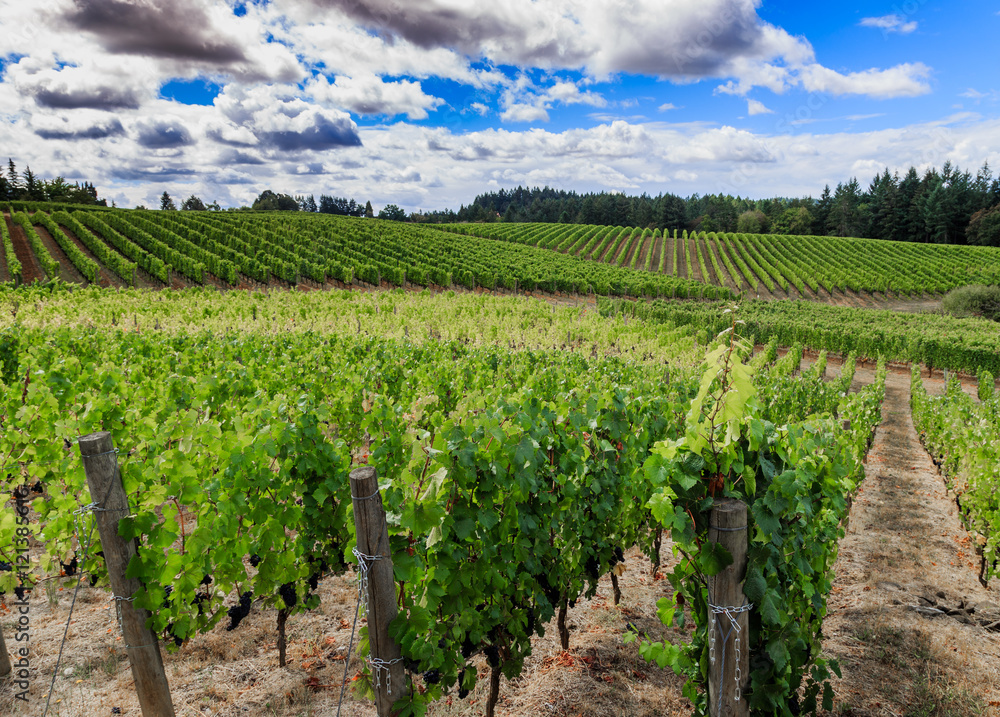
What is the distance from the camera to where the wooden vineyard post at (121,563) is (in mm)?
2557

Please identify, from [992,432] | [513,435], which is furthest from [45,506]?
[992,432]

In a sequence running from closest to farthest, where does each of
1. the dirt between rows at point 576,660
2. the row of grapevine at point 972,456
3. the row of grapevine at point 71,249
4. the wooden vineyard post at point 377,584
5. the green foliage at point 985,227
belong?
the wooden vineyard post at point 377,584 < the dirt between rows at point 576,660 < the row of grapevine at point 972,456 < the row of grapevine at point 71,249 < the green foliage at point 985,227

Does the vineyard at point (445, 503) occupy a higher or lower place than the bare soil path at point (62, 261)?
lower

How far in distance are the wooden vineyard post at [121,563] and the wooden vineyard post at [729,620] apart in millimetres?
3062

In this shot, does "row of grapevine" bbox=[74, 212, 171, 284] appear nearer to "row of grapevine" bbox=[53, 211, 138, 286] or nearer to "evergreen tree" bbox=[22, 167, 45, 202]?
"row of grapevine" bbox=[53, 211, 138, 286]

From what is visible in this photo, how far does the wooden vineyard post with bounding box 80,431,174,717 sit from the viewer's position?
8.39 feet

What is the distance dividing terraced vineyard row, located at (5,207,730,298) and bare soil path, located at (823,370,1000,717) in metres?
36.7

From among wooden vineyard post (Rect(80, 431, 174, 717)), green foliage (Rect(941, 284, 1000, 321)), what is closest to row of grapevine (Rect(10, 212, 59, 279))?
wooden vineyard post (Rect(80, 431, 174, 717))

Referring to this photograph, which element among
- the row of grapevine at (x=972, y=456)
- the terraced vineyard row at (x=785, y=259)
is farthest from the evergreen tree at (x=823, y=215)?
the row of grapevine at (x=972, y=456)

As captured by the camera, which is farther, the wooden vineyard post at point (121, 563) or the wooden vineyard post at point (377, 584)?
the wooden vineyard post at point (121, 563)

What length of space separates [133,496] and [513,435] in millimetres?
2956

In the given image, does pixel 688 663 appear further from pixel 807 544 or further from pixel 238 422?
pixel 238 422

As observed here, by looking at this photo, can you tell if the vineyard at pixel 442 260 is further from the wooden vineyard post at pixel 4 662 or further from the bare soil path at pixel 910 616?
the bare soil path at pixel 910 616

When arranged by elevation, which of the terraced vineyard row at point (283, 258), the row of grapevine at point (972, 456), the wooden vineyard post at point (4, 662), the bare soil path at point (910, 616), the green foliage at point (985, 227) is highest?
the green foliage at point (985, 227)
